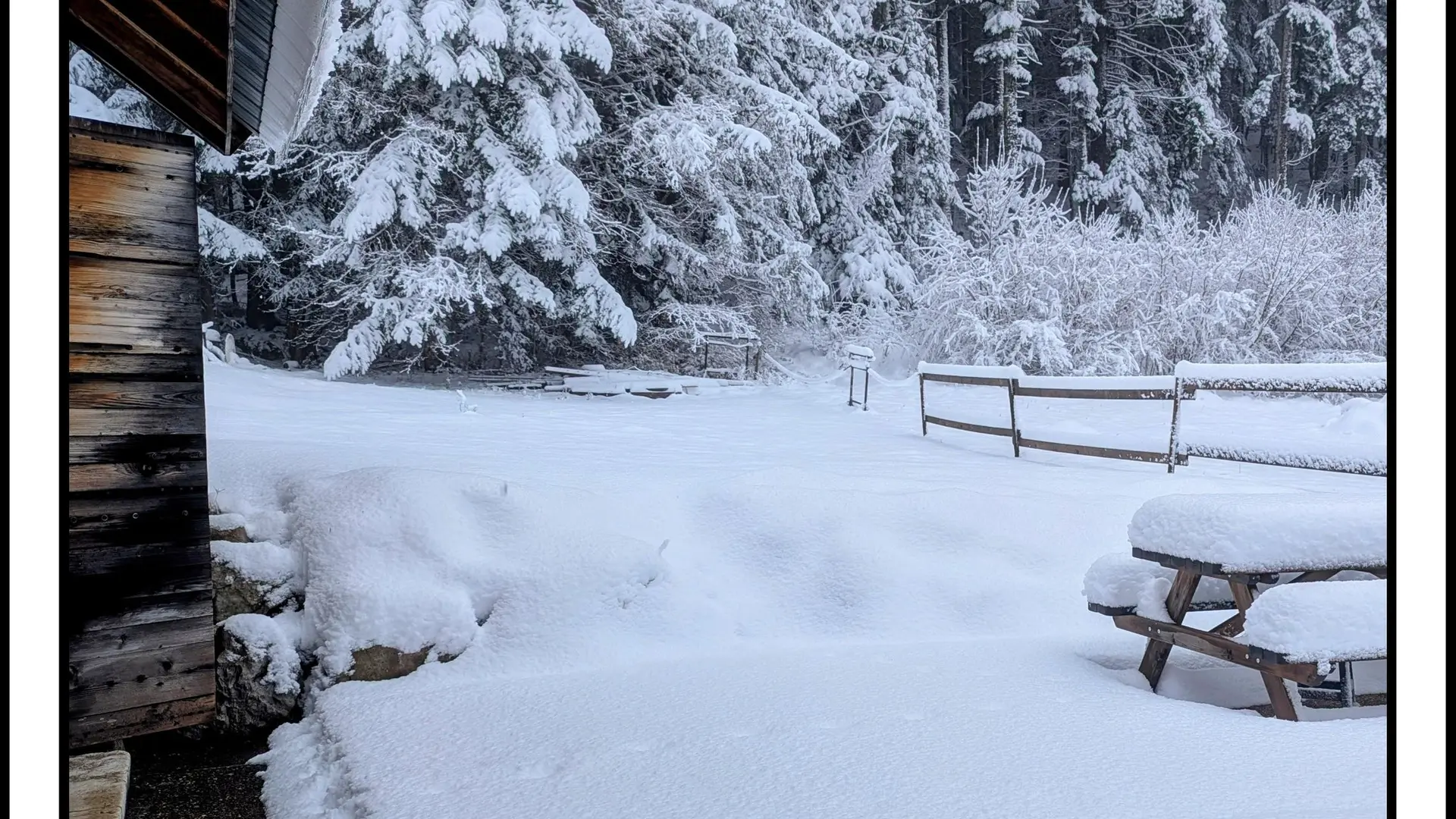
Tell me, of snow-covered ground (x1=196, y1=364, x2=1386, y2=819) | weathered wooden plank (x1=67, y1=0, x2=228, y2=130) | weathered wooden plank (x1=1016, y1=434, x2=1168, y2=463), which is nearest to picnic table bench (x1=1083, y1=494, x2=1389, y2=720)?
snow-covered ground (x1=196, y1=364, x2=1386, y2=819)

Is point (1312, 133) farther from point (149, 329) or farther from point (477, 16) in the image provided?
point (149, 329)

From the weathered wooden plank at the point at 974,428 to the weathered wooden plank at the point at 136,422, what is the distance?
6372 mm

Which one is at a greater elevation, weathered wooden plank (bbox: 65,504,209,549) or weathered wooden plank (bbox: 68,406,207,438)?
weathered wooden plank (bbox: 68,406,207,438)

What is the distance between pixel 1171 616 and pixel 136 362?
13.1 feet

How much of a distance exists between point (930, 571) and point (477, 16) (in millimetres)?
9964

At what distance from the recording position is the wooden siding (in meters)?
3.44

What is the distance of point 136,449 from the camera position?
3.53 metres

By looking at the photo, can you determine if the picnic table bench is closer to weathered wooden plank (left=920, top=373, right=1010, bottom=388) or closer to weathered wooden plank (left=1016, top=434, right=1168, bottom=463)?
weathered wooden plank (left=1016, top=434, right=1168, bottom=463)

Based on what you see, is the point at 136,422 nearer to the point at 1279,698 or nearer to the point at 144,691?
the point at 144,691

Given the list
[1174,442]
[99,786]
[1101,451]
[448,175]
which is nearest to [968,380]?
[1101,451]

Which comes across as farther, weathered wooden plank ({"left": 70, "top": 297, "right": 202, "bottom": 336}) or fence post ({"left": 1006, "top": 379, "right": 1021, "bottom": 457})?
fence post ({"left": 1006, "top": 379, "right": 1021, "bottom": 457})

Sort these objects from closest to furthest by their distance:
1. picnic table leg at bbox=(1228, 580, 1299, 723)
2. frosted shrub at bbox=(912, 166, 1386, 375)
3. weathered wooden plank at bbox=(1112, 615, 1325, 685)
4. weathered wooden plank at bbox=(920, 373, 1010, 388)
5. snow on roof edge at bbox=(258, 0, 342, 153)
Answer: snow on roof edge at bbox=(258, 0, 342, 153), weathered wooden plank at bbox=(1112, 615, 1325, 685), picnic table leg at bbox=(1228, 580, 1299, 723), weathered wooden plank at bbox=(920, 373, 1010, 388), frosted shrub at bbox=(912, 166, 1386, 375)

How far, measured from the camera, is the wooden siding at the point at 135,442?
344cm

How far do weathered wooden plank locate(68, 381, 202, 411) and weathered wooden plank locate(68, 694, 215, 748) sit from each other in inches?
45.5
